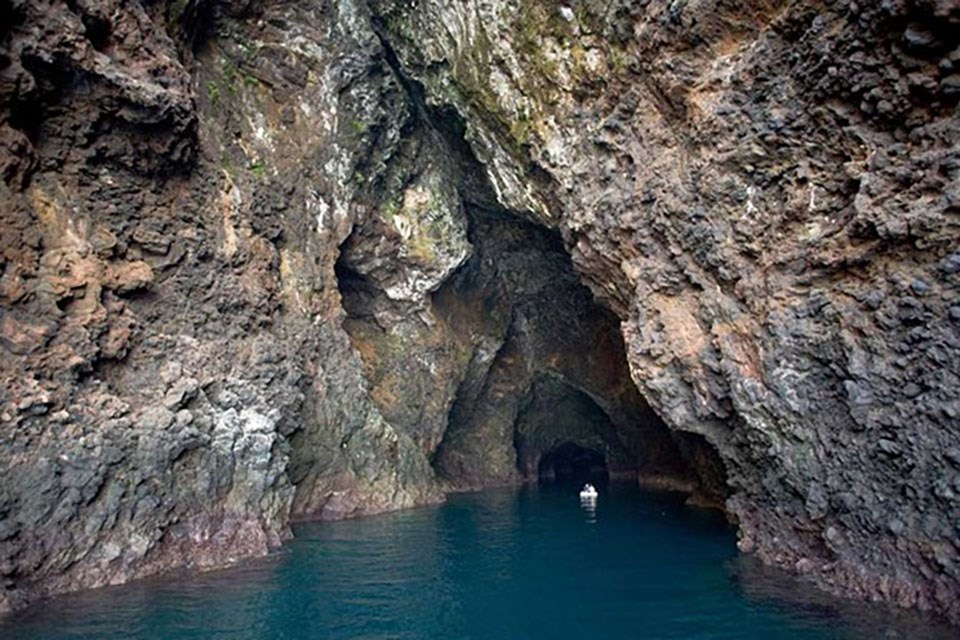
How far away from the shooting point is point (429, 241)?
26.8m

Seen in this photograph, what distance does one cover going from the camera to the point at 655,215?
667 inches

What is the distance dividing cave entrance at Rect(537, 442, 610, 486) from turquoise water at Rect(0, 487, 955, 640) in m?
18.4

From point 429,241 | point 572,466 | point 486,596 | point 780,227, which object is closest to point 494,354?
point 429,241

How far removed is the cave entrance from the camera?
38.6 metres

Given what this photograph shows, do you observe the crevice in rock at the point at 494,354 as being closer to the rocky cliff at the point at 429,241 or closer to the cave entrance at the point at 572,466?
the rocky cliff at the point at 429,241

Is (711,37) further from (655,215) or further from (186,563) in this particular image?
(186,563)

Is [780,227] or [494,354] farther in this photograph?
[494,354]

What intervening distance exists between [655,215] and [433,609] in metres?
9.67

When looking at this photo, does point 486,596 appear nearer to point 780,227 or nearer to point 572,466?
point 780,227

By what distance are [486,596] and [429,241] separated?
51.4 ft

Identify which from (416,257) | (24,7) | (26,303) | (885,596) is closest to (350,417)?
(416,257)

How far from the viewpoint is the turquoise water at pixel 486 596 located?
11242 mm

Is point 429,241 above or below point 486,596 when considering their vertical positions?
above

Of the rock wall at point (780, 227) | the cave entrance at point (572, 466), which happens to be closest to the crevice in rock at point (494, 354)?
the cave entrance at point (572, 466)
